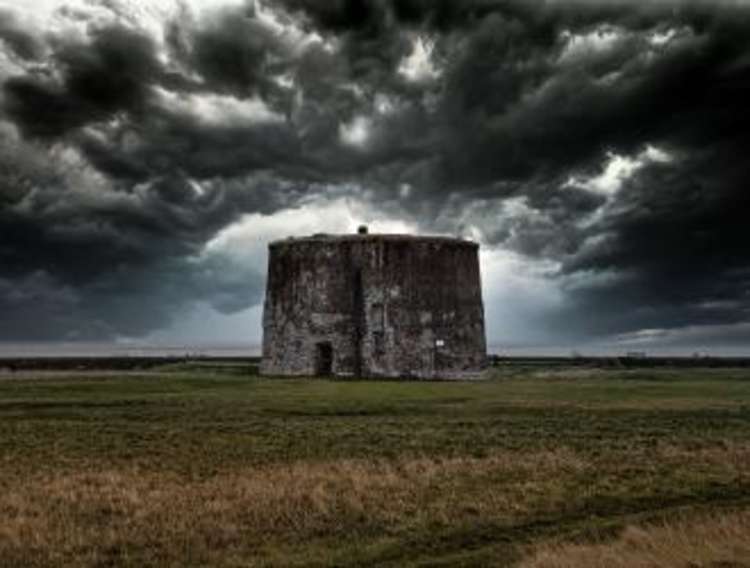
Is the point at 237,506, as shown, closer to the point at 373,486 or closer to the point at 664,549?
the point at 373,486

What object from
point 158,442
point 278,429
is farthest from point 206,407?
point 158,442

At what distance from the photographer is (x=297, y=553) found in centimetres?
966

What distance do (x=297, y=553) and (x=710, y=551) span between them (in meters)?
3.93

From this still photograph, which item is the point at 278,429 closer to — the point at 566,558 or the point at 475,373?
the point at 566,558

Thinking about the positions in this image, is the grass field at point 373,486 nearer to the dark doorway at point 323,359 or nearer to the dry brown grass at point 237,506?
the dry brown grass at point 237,506

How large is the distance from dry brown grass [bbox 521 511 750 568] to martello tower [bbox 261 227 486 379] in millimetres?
30894

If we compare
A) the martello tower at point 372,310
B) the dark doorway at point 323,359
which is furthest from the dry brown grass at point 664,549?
the dark doorway at point 323,359

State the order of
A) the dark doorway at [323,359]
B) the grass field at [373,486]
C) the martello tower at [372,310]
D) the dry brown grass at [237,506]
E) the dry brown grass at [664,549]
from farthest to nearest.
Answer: the dark doorway at [323,359] → the martello tower at [372,310] → the dry brown grass at [237,506] → the grass field at [373,486] → the dry brown grass at [664,549]

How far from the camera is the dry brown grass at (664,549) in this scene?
8.94 meters

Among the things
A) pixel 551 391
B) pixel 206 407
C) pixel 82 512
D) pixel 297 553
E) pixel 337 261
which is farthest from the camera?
pixel 337 261

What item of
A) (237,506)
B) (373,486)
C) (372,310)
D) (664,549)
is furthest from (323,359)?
(664,549)

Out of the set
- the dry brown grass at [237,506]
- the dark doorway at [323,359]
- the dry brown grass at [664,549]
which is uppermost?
the dark doorway at [323,359]

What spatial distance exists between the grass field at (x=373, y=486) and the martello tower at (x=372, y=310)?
51.3ft

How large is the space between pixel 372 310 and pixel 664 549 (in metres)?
32.4
